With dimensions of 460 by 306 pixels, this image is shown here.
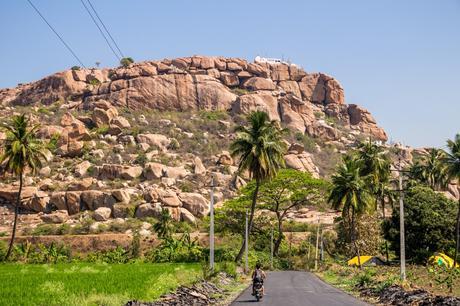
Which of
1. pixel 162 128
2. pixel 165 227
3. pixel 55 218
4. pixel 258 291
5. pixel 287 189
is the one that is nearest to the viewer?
pixel 258 291

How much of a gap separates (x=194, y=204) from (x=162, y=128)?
140 feet

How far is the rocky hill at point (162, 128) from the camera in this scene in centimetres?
9775

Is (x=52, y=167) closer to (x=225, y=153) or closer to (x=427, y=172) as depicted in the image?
(x=225, y=153)

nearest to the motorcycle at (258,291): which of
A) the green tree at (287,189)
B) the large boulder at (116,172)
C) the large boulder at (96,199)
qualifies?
the green tree at (287,189)

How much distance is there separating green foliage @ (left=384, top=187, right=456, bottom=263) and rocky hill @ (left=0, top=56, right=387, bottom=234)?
36.9 meters

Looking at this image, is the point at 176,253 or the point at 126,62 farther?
the point at 126,62

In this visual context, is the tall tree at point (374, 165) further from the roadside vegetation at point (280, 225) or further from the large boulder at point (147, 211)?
the large boulder at point (147, 211)

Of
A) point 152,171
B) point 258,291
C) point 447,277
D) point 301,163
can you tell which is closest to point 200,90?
point 301,163

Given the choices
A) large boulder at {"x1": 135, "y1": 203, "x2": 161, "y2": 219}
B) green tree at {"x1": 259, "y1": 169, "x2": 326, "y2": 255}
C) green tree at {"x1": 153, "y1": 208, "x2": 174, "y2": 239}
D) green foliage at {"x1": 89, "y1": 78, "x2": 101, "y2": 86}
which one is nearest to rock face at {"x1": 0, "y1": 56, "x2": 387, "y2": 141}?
green foliage at {"x1": 89, "y1": 78, "x2": 101, "y2": 86}

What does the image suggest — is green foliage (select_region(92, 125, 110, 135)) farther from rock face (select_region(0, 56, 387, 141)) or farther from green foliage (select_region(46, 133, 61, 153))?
green foliage (select_region(46, 133, 61, 153))

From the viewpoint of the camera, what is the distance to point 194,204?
97625mm

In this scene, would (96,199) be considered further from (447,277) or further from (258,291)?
(447,277)

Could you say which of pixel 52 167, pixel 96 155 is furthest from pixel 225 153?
pixel 52 167

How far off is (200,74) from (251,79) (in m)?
15.2
